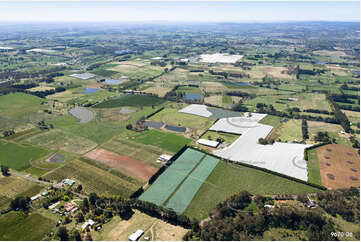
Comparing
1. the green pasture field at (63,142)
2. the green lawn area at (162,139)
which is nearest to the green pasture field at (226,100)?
the green lawn area at (162,139)

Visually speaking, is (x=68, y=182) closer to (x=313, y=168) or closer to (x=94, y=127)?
(x=94, y=127)

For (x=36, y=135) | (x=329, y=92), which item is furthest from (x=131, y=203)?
(x=329, y=92)

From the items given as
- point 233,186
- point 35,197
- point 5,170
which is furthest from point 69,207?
point 233,186

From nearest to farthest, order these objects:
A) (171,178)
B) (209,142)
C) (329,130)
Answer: (171,178) < (209,142) < (329,130)

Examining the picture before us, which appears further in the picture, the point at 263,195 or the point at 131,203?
the point at 263,195

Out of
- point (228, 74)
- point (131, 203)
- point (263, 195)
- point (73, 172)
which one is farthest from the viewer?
point (228, 74)

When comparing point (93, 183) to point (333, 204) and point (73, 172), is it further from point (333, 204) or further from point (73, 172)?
point (333, 204)
